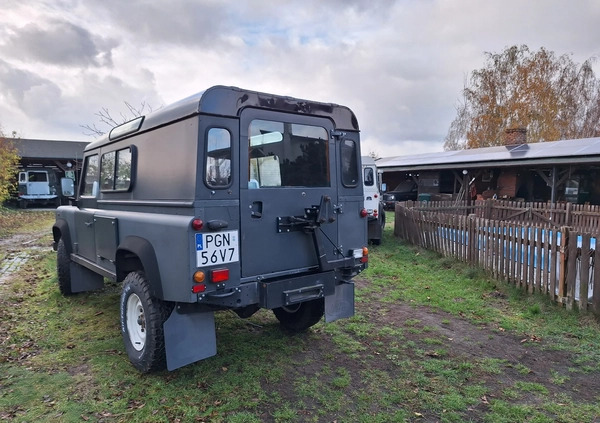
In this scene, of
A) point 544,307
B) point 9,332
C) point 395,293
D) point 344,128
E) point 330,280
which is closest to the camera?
point 330,280

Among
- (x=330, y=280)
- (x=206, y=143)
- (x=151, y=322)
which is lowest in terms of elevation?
(x=151, y=322)

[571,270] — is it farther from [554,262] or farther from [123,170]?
[123,170]

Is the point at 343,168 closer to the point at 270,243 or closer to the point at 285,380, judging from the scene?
the point at 270,243

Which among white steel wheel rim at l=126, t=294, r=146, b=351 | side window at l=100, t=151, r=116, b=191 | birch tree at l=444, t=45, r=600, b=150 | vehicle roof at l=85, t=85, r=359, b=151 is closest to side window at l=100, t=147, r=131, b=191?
side window at l=100, t=151, r=116, b=191

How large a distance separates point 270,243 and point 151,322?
49.6 inches

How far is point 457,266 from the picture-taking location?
786 centimetres

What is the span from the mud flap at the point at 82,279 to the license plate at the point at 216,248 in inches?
144

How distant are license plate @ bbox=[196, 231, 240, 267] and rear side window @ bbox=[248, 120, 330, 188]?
20.0 inches

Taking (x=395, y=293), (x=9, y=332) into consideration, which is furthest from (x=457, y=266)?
(x=9, y=332)

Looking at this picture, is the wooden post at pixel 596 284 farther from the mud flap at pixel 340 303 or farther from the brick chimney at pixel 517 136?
the brick chimney at pixel 517 136

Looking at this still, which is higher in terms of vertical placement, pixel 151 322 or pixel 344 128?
pixel 344 128

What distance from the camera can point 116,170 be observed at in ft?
15.3

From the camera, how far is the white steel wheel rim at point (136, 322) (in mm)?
3848

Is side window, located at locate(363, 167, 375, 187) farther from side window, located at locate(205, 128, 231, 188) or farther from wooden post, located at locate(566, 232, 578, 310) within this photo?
side window, located at locate(205, 128, 231, 188)
